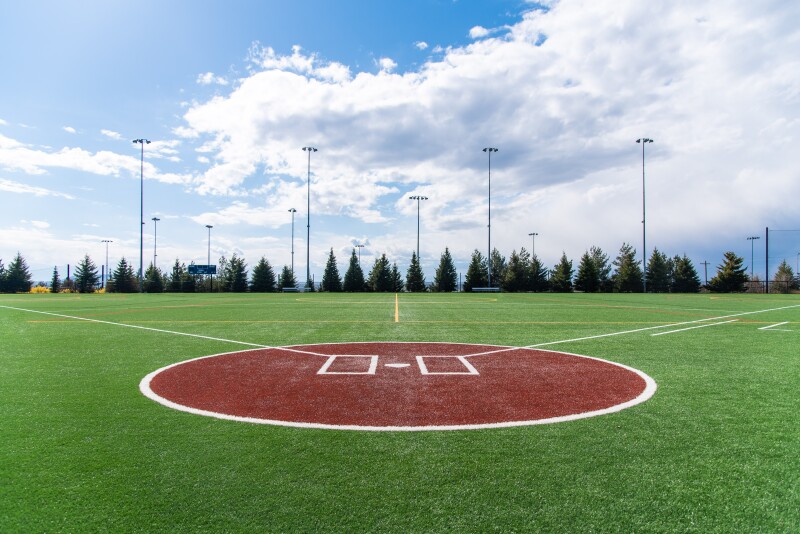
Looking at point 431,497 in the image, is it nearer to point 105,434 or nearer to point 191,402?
point 105,434

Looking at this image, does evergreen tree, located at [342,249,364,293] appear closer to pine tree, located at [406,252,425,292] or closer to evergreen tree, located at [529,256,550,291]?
pine tree, located at [406,252,425,292]

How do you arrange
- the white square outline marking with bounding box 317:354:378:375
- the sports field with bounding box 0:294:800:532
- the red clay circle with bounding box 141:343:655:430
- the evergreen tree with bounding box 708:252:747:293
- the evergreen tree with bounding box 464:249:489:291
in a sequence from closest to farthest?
the sports field with bounding box 0:294:800:532, the red clay circle with bounding box 141:343:655:430, the white square outline marking with bounding box 317:354:378:375, the evergreen tree with bounding box 708:252:747:293, the evergreen tree with bounding box 464:249:489:291

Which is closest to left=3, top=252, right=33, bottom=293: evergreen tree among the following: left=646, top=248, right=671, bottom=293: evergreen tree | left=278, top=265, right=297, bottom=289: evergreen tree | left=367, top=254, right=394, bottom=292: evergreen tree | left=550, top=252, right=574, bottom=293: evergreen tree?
left=278, top=265, right=297, bottom=289: evergreen tree

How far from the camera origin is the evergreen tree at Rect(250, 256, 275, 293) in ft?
254

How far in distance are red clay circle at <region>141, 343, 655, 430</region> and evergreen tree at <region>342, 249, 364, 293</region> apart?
7119 centimetres

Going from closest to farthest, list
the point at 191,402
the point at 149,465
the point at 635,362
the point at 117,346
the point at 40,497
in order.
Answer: the point at 40,497, the point at 149,465, the point at 191,402, the point at 635,362, the point at 117,346

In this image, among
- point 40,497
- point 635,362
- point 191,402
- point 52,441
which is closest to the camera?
point 40,497

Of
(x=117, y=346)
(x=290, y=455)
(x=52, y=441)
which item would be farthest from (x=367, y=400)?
(x=117, y=346)

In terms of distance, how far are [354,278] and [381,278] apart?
15.4 ft

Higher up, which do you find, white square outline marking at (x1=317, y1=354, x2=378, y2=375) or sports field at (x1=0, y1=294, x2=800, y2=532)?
sports field at (x1=0, y1=294, x2=800, y2=532)

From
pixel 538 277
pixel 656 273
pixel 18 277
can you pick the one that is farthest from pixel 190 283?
pixel 656 273

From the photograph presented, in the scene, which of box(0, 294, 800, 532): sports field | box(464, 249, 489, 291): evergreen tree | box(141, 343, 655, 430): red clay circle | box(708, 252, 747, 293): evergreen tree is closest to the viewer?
box(0, 294, 800, 532): sports field

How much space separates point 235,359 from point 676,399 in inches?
264

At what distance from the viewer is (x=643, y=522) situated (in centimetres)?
272
